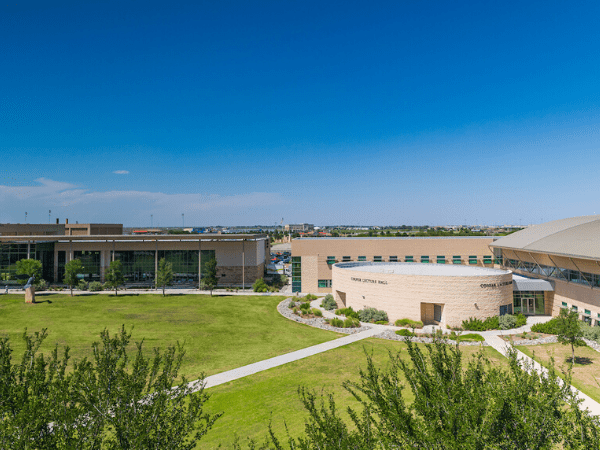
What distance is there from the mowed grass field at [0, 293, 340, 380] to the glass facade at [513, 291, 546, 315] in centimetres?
2015

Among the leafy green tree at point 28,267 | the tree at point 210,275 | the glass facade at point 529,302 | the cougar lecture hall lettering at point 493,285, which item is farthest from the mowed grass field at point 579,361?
the leafy green tree at point 28,267

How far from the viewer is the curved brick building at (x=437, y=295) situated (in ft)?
101

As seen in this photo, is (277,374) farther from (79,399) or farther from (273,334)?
(79,399)

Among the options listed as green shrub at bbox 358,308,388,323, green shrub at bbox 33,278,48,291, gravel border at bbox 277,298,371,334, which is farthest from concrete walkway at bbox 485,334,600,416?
green shrub at bbox 33,278,48,291

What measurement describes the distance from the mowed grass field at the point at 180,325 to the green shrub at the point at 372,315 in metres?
5.06

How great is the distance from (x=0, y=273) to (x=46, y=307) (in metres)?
22.7

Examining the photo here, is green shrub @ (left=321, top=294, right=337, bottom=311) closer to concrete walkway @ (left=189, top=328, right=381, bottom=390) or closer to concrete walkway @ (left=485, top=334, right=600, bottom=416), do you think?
concrete walkway @ (left=189, top=328, right=381, bottom=390)

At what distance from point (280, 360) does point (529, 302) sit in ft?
90.9

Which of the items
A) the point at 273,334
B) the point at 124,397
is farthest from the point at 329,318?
the point at 124,397

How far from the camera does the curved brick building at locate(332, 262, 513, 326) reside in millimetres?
30797

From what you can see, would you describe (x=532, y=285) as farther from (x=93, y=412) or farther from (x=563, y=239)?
(x=93, y=412)

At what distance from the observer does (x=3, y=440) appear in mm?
7254

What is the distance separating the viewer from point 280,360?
2325 cm

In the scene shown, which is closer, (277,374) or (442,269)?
(277,374)
